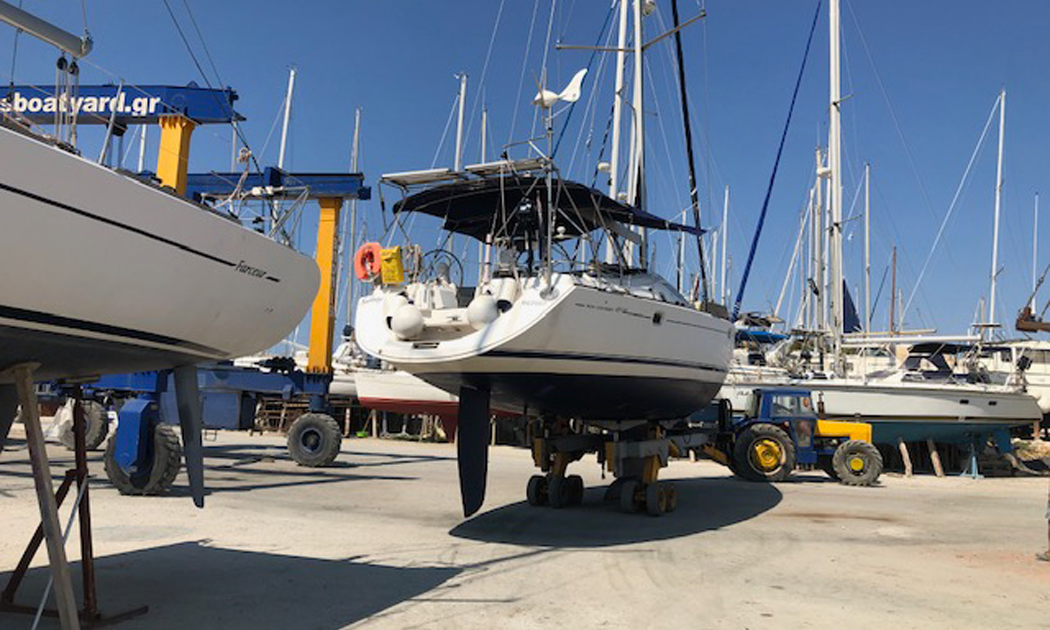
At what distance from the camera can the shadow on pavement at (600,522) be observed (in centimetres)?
704

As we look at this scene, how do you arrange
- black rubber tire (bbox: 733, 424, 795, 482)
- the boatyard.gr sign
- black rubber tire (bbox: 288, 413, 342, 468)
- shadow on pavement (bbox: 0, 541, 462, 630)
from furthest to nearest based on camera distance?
black rubber tire (bbox: 733, 424, 795, 482) → black rubber tire (bbox: 288, 413, 342, 468) → the boatyard.gr sign → shadow on pavement (bbox: 0, 541, 462, 630)

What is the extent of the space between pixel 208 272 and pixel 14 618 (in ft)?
7.10

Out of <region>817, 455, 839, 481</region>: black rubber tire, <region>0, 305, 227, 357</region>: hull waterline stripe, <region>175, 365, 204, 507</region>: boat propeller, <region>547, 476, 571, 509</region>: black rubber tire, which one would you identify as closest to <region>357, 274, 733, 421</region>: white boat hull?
<region>547, 476, 571, 509</region>: black rubber tire

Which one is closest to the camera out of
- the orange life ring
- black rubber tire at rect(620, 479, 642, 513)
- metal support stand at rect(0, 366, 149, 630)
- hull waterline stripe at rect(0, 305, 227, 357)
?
hull waterline stripe at rect(0, 305, 227, 357)

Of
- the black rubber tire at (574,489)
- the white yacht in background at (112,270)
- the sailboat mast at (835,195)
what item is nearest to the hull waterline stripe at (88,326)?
the white yacht in background at (112,270)

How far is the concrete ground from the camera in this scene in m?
4.52

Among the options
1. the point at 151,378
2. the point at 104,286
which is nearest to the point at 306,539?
the point at 104,286

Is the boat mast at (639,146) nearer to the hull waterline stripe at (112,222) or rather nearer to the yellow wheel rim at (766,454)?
the yellow wheel rim at (766,454)

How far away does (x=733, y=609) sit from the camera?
4707mm

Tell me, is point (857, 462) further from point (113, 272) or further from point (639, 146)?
point (113, 272)

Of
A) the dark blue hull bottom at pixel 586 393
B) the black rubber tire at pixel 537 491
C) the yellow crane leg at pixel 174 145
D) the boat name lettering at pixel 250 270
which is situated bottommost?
the black rubber tire at pixel 537 491

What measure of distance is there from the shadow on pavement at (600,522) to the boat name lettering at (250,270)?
346cm

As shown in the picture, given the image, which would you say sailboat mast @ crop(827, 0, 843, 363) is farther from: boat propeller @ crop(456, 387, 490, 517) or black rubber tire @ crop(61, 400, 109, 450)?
black rubber tire @ crop(61, 400, 109, 450)

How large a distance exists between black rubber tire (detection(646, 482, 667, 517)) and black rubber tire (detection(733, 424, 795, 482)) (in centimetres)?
452
